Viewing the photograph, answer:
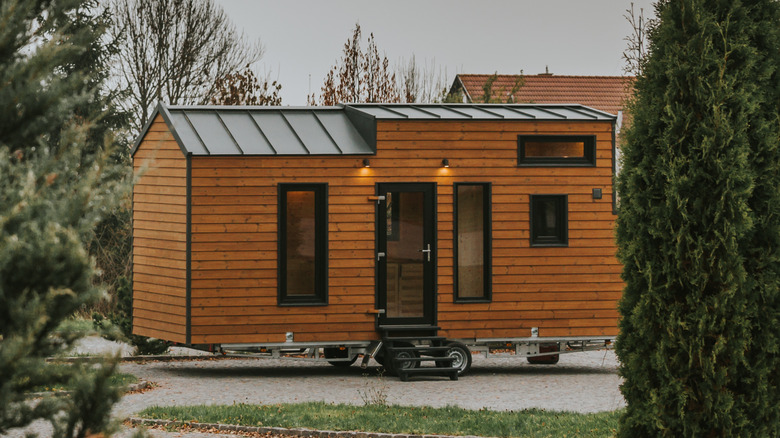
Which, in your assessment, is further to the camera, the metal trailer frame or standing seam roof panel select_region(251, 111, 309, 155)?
standing seam roof panel select_region(251, 111, 309, 155)

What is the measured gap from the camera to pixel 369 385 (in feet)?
42.0

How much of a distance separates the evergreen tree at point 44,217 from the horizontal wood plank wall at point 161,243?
29.9 feet

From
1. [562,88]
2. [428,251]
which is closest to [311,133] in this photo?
[428,251]

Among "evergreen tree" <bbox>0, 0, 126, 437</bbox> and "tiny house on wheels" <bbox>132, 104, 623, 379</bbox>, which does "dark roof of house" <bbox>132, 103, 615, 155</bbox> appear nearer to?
"tiny house on wheels" <bbox>132, 104, 623, 379</bbox>

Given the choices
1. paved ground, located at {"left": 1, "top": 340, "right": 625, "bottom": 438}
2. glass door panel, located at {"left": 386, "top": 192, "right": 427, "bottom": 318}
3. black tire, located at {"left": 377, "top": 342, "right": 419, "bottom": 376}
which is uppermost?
glass door panel, located at {"left": 386, "top": 192, "right": 427, "bottom": 318}

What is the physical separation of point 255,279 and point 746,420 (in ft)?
26.8

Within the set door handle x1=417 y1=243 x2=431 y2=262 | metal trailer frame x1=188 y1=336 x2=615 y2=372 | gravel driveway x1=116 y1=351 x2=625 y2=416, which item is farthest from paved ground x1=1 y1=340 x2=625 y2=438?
door handle x1=417 y1=243 x2=431 y2=262

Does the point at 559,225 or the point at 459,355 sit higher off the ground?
the point at 559,225

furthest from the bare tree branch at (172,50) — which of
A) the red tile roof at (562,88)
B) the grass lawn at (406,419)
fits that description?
the grass lawn at (406,419)

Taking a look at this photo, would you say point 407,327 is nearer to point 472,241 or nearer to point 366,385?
point 366,385

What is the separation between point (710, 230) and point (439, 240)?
7.78 metres

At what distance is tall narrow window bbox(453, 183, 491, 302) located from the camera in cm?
1385

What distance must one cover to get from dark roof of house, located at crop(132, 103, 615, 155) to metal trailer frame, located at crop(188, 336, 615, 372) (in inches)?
96.0

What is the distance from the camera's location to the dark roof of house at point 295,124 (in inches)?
525
